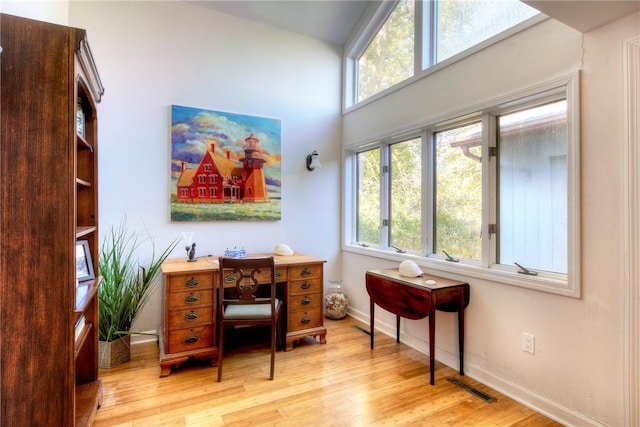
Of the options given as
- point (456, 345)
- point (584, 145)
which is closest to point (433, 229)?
point (456, 345)

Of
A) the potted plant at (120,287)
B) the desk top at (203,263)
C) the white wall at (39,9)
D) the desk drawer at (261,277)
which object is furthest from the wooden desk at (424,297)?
the white wall at (39,9)

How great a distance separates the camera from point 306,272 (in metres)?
2.93

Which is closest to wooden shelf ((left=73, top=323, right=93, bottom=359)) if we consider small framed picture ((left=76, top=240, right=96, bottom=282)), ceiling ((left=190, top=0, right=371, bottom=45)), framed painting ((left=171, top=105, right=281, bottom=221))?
small framed picture ((left=76, top=240, right=96, bottom=282))

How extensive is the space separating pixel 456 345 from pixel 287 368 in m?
1.31

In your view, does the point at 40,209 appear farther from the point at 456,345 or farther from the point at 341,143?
the point at 341,143

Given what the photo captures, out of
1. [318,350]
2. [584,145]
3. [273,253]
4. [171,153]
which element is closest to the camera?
[584,145]

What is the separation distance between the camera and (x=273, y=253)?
11.1 ft

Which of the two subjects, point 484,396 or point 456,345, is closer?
point 484,396

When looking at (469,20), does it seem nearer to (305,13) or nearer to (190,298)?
(305,13)

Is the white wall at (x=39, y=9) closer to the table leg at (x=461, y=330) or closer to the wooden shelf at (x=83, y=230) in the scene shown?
the wooden shelf at (x=83, y=230)

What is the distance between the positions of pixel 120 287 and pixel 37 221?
1451 mm

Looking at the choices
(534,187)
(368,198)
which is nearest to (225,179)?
(368,198)

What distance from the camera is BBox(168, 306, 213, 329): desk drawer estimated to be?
2428mm

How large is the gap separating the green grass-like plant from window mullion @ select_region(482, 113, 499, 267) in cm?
261
